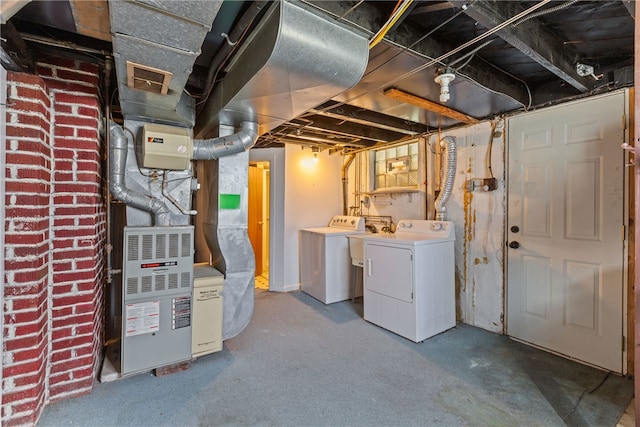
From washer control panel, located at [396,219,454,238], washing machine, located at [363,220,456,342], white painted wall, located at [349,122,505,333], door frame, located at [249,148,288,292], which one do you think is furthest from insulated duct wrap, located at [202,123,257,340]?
white painted wall, located at [349,122,505,333]

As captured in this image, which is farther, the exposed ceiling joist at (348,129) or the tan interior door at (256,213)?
the tan interior door at (256,213)

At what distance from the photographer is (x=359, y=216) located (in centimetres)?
452

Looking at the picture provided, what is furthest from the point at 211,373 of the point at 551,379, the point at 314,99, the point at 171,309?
the point at 551,379

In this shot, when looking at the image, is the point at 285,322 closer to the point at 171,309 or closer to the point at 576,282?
the point at 171,309

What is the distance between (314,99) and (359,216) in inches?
112

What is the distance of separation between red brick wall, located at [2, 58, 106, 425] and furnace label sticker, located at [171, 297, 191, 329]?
489 millimetres

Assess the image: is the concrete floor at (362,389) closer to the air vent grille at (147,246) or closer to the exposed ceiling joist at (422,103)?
the air vent grille at (147,246)

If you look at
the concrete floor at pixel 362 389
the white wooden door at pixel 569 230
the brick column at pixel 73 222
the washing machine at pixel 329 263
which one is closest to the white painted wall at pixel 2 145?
the brick column at pixel 73 222

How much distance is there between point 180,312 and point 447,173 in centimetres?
290

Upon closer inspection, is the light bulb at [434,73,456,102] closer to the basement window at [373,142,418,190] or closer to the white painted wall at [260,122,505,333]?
the white painted wall at [260,122,505,333]

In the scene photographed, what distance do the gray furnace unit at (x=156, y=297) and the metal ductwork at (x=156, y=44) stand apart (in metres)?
0.91

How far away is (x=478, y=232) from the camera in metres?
3.02

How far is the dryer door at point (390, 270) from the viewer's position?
2.71m

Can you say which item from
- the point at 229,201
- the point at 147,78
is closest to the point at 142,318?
the point at 229,201
